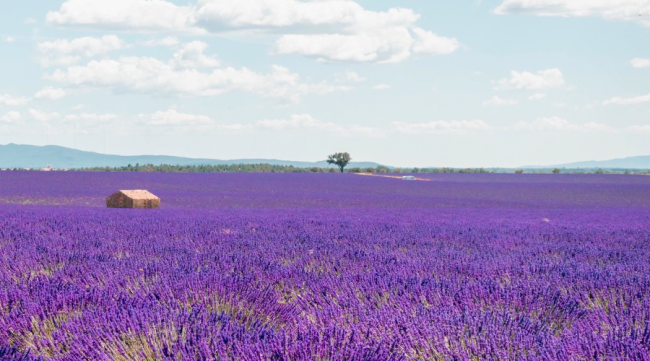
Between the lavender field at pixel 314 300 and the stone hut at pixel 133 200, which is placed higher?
the lavender field at pixel 314 300

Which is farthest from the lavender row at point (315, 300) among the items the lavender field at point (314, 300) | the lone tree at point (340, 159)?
the lone tree at point (340, 159)

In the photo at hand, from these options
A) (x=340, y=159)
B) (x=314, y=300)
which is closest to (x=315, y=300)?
(x=314, y=300)

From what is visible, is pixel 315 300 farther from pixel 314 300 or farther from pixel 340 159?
pixel 340 159

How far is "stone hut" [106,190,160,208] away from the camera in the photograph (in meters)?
15.4

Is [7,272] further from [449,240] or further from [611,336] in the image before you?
[449,240]

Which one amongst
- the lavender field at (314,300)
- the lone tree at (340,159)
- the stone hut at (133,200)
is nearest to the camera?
the lavender field at (314,300)

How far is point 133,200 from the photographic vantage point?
50.6 ft

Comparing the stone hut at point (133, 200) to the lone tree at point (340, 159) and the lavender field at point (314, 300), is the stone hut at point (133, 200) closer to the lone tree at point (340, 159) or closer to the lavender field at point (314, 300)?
the lavender field at point (314, 300)

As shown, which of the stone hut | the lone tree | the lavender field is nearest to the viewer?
the lavender field

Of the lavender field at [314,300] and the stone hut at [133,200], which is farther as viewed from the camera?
the stone hut at [133,200]

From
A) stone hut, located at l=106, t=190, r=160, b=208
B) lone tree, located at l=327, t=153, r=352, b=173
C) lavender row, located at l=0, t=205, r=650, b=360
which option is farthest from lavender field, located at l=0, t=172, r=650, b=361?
lone tree, located at l=327, t=153, r=352, b=173

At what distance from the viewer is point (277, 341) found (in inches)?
83.2

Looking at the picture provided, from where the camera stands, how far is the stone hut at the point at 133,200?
1544cm

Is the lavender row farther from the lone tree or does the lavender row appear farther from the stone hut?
the lone tree
